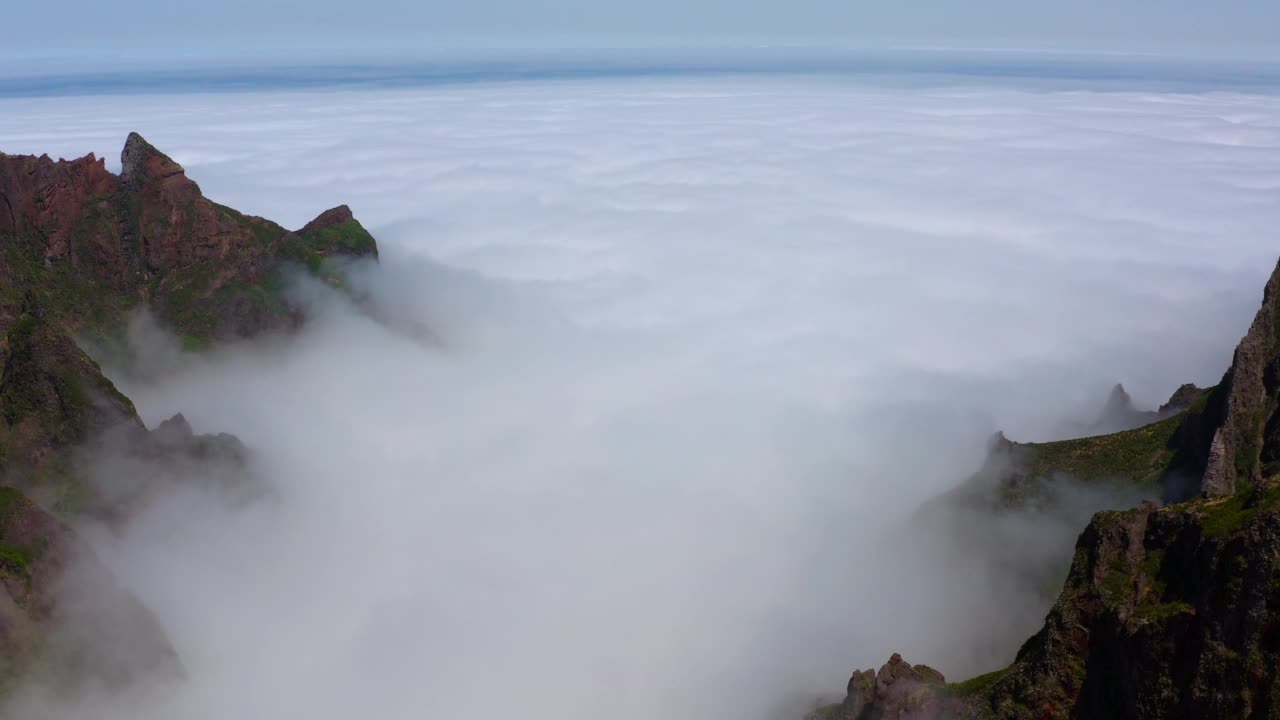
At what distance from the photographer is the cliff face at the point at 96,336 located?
213ft

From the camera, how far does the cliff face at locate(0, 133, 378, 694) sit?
213 feet

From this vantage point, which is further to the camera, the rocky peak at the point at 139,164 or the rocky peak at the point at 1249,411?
the rocky peak at the point at 139,164

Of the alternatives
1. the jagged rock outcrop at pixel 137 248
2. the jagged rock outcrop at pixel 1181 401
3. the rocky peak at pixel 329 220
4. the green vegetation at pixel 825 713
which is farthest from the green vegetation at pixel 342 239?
the jagged rock outcrop at pixel 1181 401

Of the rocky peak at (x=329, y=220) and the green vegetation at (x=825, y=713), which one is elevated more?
the rocky peak at (x=329, y=220)

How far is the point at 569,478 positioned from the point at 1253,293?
15961cm

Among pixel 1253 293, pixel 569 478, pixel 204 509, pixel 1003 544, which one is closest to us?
pixel 1003 544

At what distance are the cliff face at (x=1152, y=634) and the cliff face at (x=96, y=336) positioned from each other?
51967 mm

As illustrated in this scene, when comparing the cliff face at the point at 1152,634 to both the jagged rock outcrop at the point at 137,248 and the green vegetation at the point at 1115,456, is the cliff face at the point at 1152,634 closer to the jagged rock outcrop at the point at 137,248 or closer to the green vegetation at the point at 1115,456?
the green vegetation at the point at 1115,456

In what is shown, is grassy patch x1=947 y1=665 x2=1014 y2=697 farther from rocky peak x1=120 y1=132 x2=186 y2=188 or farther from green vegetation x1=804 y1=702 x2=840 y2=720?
rocky peak x1=120 y1=132 x2=186 y2=188

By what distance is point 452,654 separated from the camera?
88.4 meters

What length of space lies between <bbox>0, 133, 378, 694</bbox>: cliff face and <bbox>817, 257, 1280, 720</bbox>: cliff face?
5197 cm

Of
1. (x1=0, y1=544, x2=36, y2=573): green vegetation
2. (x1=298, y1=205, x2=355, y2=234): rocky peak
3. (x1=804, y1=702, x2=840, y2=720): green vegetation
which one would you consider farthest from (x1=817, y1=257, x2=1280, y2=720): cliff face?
(x1=298, y1=205, x2=355, y2=234): rocky peak

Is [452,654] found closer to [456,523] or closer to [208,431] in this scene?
[456,523]

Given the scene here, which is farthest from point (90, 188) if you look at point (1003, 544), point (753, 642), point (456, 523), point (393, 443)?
point (1003, 544)
